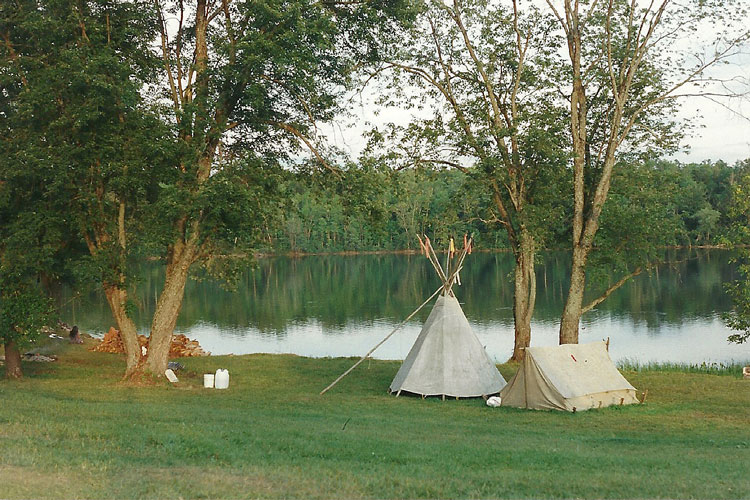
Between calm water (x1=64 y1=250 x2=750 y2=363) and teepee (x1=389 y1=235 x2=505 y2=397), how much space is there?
4418mm

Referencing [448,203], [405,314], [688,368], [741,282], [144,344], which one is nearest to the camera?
[741,282]

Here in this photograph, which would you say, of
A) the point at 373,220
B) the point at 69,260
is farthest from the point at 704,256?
the point at 69,260

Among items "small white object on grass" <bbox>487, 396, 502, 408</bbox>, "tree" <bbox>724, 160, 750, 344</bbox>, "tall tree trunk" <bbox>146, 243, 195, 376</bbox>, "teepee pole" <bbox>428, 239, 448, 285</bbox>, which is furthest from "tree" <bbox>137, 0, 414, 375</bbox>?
"tree" <bbox>724, 160, 750, 344</bbox>

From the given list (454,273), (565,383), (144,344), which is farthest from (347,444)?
(144,344)

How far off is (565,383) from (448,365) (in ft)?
9.42

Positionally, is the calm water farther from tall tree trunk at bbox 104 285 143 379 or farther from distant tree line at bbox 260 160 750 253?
distant tree line at bbox 260 160 750 253

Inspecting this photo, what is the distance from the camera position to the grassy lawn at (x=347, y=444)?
7281 mm

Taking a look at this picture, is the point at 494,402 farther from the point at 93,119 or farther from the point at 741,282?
the point at 741,282

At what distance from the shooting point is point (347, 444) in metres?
9.85

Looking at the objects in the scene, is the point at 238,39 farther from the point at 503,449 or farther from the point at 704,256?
the point at 704,256

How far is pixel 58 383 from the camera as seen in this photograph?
16.9m

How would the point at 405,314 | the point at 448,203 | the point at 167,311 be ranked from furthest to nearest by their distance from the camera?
1. the point at 405,314
2. the point at 448,203
3. the point at 167,311

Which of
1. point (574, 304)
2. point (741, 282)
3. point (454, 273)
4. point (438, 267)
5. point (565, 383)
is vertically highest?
point (438, 267)

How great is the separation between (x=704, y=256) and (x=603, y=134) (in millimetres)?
63242
